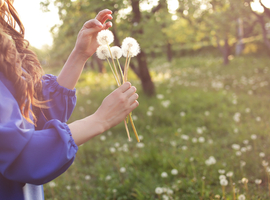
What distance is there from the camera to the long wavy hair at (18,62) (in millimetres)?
836

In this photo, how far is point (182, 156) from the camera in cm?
287

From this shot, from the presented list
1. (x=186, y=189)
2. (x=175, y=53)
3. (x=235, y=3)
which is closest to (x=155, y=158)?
(x=186, y=189)

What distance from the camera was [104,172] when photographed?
9.28 ft

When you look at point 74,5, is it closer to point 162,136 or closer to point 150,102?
point 150,102

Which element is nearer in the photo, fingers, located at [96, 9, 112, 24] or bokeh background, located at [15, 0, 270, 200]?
fingers, located at [96, 9, 112, 24]

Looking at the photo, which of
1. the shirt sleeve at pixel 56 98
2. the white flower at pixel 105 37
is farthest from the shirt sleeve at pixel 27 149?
the white flower at pixel 105 37

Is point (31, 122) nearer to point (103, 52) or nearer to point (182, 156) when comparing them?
point (103, 52)

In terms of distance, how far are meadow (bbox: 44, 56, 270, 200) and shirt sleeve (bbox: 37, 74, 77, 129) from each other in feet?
4.19

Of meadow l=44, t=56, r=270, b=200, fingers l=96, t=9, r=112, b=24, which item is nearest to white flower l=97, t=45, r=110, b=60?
fingers l=96, t=9, r=112, b=24

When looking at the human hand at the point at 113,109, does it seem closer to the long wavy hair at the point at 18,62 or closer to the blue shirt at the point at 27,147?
the blue shirt at the point at 27,147

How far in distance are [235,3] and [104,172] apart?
4840 millimetres

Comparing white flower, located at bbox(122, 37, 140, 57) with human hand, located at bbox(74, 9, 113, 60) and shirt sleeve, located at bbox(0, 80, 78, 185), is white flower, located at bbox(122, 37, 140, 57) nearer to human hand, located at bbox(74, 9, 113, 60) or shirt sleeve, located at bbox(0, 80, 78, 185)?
human hand, located at bbox(74, 9, 113, 60)

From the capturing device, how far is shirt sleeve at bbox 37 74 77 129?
123 centimetres

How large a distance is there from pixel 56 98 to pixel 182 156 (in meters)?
2.14
